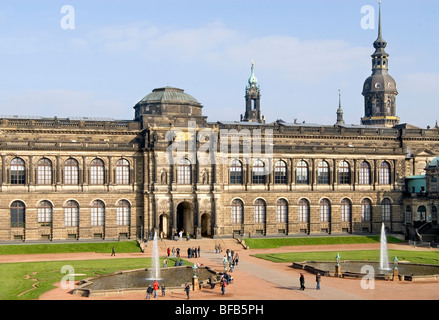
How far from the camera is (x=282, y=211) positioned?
298 feet

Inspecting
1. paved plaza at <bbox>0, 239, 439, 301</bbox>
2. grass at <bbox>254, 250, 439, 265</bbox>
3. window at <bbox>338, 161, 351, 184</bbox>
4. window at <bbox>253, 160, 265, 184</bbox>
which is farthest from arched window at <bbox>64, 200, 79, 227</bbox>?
window at <bbox>338, 161, 351, 184</bbox>

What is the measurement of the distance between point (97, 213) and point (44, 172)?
913cm

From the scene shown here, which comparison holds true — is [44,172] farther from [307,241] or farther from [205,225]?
[307,241]

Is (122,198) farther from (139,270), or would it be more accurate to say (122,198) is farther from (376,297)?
(376,297)

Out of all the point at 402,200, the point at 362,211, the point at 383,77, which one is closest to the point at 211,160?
the point at 362,211

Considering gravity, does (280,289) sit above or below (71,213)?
below

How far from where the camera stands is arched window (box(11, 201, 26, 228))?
265ft

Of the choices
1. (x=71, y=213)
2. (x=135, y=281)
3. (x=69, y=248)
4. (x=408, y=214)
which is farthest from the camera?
(x=408, y=214)

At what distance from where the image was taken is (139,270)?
57.9 metres

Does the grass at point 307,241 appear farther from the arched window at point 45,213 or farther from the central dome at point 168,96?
the arched window at point 45,213

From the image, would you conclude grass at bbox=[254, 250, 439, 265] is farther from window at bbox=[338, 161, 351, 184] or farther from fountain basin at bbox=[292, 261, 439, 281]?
window at bbox=[338, 161, 351, 184]

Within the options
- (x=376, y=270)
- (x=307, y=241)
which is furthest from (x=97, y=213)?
(x=376, y=270)

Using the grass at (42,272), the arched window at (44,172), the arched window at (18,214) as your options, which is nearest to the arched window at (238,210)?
the grass at (42,272)

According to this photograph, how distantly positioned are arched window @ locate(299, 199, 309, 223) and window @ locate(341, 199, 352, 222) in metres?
5.73
